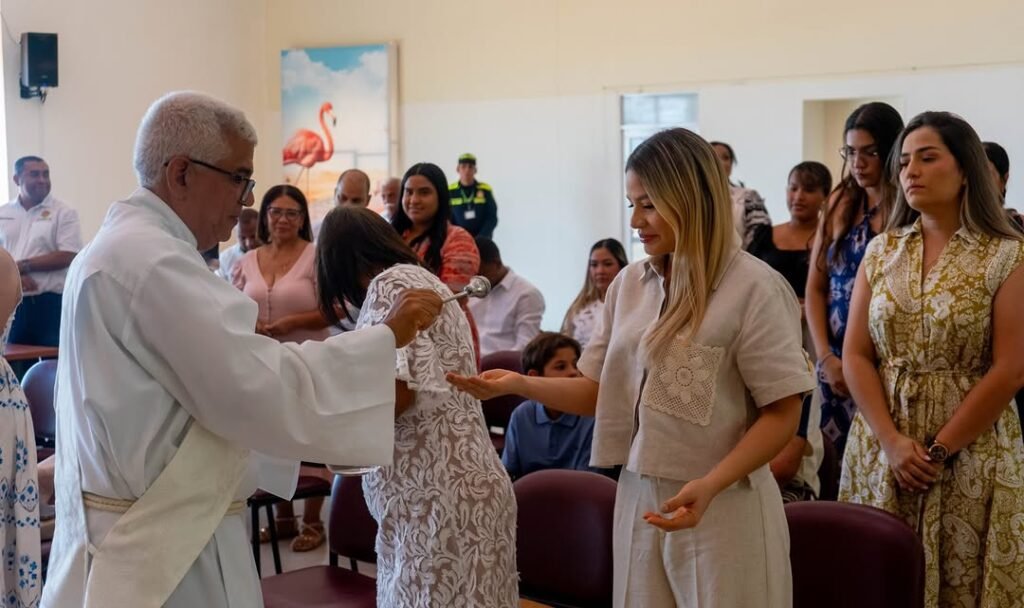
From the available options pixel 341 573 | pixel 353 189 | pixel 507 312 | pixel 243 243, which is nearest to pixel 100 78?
pixel 243 243

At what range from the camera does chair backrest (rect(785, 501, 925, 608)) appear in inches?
91.2

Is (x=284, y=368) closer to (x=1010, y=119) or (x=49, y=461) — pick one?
(x=49, y=461)

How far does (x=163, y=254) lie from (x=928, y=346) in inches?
67.7

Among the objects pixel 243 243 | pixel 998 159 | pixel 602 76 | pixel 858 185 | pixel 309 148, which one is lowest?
pixel 243 243

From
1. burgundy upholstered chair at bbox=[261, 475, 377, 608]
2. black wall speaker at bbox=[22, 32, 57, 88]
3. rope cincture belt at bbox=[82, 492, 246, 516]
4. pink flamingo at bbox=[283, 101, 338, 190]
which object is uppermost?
black wall speaker at bbox=[22, 32, 57, 88]

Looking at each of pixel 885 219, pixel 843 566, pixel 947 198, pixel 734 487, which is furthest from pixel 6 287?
pixel 885 219

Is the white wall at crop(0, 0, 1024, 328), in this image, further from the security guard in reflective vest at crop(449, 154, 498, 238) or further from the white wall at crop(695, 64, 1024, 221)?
the security guard in reflective vest at crop(449, 154, 498, 238)

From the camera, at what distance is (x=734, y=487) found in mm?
2010

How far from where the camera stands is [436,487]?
2275mm

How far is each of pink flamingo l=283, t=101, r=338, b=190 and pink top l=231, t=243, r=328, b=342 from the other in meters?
5.87

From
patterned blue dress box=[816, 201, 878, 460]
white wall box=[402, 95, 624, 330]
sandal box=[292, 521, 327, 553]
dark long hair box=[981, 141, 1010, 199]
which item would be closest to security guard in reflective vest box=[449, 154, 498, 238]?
white wall box=[402, 95, 624, 330]

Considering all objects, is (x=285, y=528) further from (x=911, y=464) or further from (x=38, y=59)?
(x=38, y=59)

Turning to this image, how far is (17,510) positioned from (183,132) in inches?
50.9

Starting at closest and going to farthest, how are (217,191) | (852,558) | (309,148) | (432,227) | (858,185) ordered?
(217,191) < (852,558) < (858,185) < (432,227) < (309,148)
